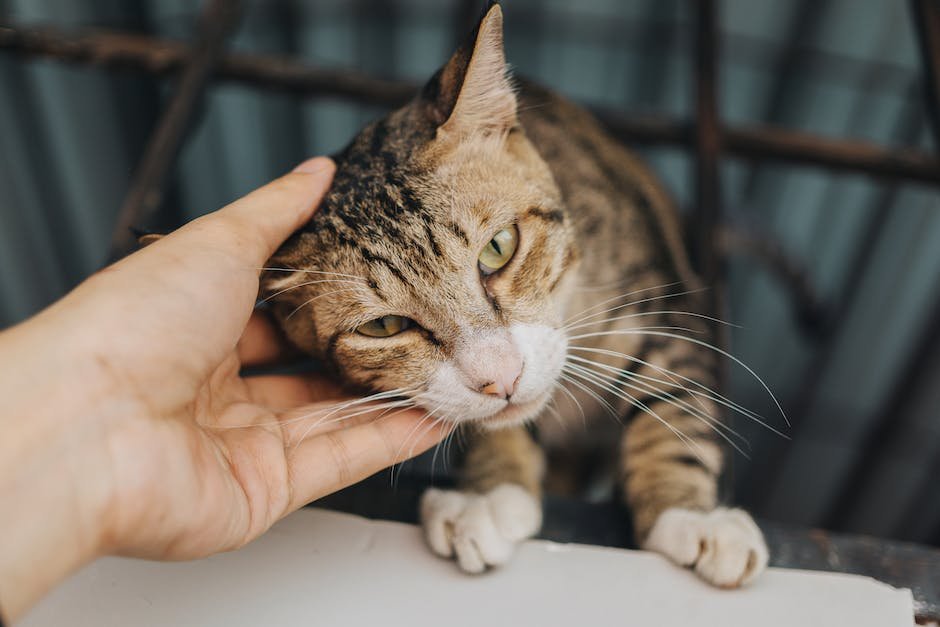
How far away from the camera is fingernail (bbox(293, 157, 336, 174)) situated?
93 cm

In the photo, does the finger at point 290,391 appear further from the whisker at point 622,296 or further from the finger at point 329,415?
the whisker at point 622,296

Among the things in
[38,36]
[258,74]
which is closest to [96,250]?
[38,36]

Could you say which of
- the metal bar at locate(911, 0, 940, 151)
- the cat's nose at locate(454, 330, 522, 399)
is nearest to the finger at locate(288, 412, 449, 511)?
the cat's nose at locate(454, 330, 522, 399)

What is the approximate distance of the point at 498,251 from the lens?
35.5 inches

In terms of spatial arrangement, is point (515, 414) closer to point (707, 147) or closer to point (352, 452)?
point (352, 452)

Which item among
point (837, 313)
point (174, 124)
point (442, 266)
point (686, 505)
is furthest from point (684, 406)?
point (837, 313)

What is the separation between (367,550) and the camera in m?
0.87

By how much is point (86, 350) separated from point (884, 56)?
231 cm

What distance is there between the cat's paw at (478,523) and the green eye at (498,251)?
1.08ft

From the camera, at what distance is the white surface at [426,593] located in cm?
79

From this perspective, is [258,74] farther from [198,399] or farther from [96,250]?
[96,250]

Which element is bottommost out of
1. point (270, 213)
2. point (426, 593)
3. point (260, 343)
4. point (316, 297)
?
point (426, 593)

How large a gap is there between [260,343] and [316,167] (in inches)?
11.5

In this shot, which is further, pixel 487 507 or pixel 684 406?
pixel 684 406
